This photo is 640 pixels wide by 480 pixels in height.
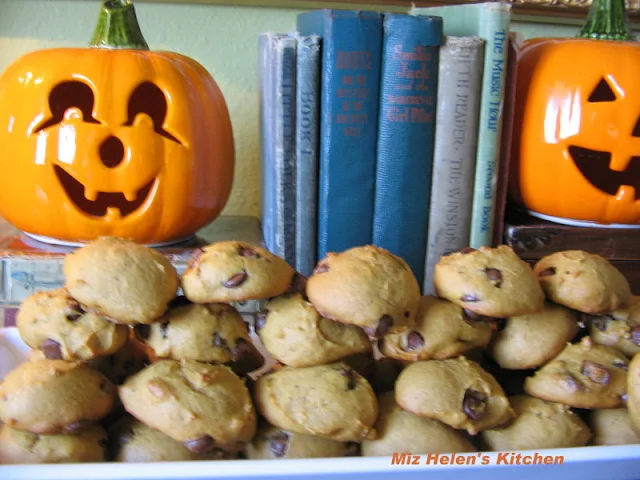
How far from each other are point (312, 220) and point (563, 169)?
369mm

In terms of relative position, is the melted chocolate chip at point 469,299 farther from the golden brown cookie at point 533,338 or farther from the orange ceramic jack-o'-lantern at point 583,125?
the orange ceramic jack-o'-lantern at point 583,125

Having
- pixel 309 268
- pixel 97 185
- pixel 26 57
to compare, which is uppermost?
pixel 26 57

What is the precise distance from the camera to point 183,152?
875 mm

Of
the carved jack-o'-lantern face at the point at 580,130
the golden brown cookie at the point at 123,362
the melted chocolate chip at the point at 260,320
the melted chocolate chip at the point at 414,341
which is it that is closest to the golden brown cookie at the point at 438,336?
the melted chocolate chip at the point at 414,341

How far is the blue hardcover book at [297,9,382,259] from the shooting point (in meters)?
0.79

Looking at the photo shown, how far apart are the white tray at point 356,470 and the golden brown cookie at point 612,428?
0.15 feet

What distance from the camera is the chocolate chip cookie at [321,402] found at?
480mm

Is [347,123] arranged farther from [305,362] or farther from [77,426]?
[77,426]

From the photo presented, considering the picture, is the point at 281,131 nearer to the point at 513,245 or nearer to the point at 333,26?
the point at 333,26

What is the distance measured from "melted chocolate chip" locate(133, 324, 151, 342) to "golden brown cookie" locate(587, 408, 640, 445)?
388mm

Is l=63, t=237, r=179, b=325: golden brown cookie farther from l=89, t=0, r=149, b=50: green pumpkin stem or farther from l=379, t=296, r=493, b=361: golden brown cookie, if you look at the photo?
l=89, t=0, r=149, b=50: green pumpkin stem

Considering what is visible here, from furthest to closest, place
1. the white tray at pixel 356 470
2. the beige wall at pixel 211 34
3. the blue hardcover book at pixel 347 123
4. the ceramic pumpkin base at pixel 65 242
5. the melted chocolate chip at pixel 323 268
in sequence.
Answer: the beige wall at pixel 211 34
the ceramic pumpkin base at pixel 65 242
the blue hardcover book at pixel 347 123
the melted chocolate chip at pixel 323 268
the white tray at pixel 356 470

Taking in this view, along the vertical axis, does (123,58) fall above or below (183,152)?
above

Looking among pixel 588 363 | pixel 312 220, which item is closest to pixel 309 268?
pixel 312 220
